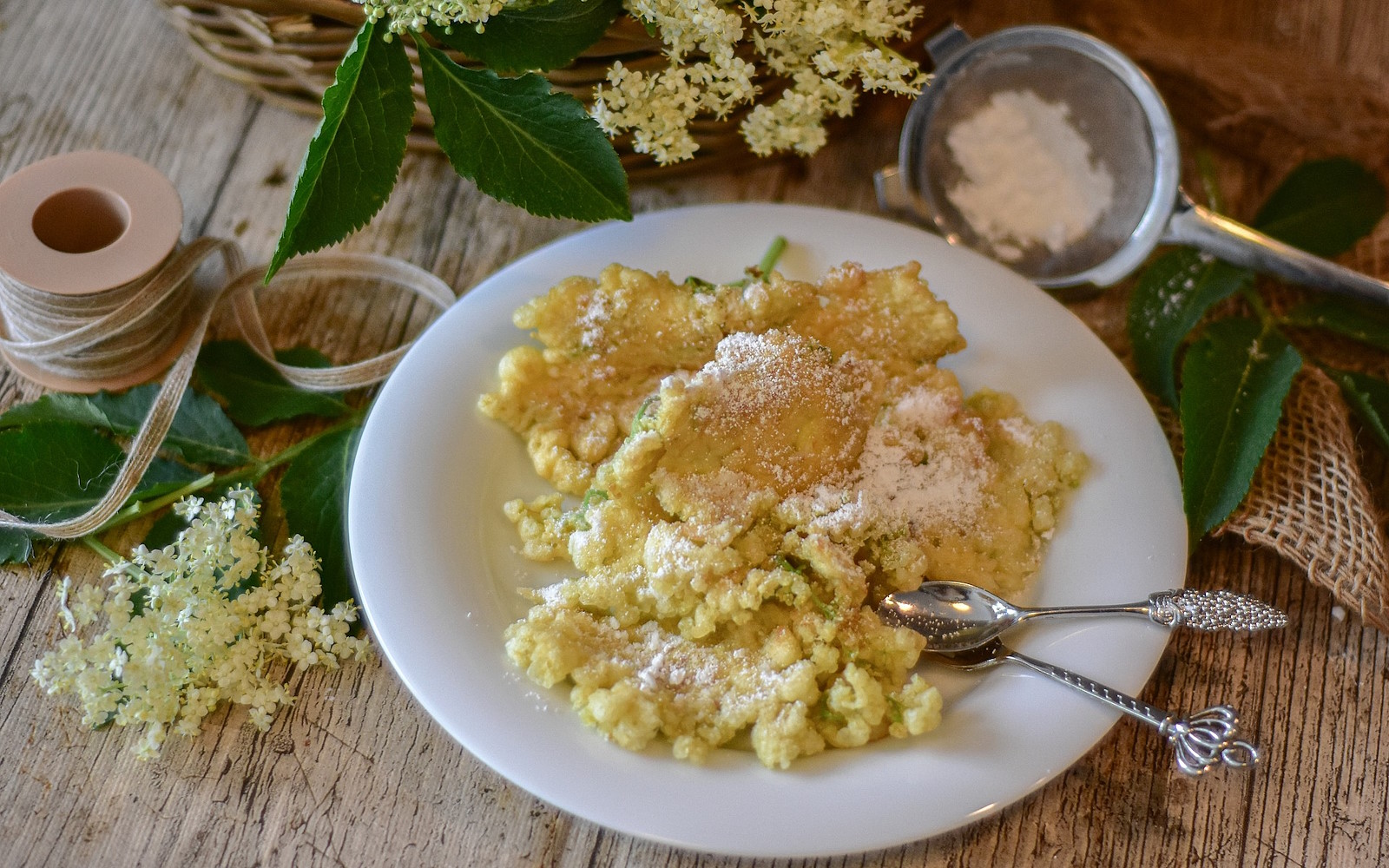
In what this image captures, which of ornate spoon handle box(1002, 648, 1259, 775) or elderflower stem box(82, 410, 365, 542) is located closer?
ornate spoon handle box(1002, 648, 1259, 775)

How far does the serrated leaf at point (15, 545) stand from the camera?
4.66 ft

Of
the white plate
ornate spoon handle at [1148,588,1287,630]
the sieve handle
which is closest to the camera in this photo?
the white plate

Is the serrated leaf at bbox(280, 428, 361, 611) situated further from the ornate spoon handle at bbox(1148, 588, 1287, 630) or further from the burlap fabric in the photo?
the burlap fabric

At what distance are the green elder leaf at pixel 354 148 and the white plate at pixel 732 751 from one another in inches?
8.3

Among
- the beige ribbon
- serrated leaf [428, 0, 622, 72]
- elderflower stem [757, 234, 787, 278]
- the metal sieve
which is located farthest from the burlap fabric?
the beige ribbon

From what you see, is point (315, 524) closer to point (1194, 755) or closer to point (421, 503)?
point (421, 503)

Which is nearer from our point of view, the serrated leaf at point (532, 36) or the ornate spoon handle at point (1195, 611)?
the ornate spoon handle at point (1195, 611)

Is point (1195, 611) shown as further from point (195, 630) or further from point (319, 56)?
point (319, 56)

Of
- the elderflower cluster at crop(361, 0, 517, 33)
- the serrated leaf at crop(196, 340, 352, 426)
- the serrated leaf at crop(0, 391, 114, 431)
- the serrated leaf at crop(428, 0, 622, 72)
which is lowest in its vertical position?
the serrated leaf at crop(0, 391, 114, 431)

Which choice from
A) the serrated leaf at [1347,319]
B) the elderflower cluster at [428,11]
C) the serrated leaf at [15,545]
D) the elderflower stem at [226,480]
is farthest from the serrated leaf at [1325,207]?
the serrated leaf at [15,545]

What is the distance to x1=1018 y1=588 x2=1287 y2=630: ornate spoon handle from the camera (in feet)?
4.10

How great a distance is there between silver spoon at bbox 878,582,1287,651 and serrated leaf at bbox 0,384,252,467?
96cm

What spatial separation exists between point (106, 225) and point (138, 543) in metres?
0.48

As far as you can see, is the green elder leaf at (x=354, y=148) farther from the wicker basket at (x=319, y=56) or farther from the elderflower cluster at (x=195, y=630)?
the elderflower cluster at (x=195, y=630)
